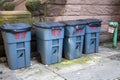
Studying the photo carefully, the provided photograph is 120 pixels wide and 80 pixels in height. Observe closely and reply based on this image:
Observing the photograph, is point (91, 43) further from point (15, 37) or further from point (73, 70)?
point (15, 37)

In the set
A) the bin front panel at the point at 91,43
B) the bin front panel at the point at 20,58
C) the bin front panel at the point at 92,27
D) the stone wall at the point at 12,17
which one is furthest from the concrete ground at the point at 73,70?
the bin front panel at the point at 92,27

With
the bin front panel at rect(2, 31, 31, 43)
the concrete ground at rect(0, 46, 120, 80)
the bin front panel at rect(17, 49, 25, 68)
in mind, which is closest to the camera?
the concrete ground at rect(0, 46, 120, 80)

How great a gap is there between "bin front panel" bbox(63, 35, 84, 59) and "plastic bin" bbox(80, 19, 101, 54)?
0.32 m

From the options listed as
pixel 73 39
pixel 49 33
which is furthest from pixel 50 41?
pixel 73 39

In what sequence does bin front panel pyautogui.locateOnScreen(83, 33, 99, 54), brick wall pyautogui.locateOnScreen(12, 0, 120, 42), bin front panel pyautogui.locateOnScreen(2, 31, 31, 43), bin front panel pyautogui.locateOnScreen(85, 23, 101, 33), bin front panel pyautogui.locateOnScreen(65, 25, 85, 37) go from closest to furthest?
bin front panel pyautogui.locateOnScreen(2, 31, 31, 43)
bin front panel pyautogui.locateOnScreen(65, 25, 85, 37)
bin front panel pyautogui.locateOnScreen(85, 23, 101, 33)
bin front panel pyautogui.locateOnScreen(83, 33, 99, 54)
brick wall pyautogui.locateOnScreen(12, 0, 120, 42)

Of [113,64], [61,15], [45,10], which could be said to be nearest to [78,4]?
[61,15]

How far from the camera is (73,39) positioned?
570cm

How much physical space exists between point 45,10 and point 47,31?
1245mm

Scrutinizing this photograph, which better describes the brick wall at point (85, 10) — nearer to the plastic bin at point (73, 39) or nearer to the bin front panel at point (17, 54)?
the plastic bin at point (73, 39)

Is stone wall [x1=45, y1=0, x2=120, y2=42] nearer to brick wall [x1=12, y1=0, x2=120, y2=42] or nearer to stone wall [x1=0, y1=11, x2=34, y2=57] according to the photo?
brick wall [x1=12, y1=0, x2=120, y2=42]

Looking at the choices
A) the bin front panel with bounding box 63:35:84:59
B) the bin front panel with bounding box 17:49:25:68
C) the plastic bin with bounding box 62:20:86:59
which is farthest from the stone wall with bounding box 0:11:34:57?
the bin front panel with bounding box 63:35:84:59

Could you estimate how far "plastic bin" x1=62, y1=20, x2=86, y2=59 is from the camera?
5618 millimetres

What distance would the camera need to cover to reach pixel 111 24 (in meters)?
6.83

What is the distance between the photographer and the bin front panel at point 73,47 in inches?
225
